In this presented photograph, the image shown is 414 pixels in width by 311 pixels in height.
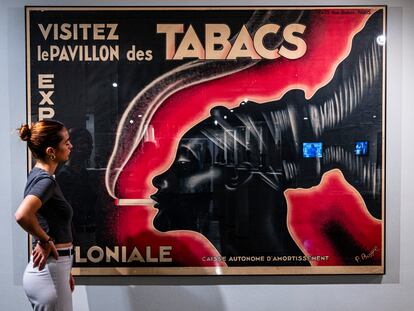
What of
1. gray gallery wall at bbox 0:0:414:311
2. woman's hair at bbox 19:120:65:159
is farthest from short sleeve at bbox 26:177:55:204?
gray gallery wall at bbox 0:0:414:311

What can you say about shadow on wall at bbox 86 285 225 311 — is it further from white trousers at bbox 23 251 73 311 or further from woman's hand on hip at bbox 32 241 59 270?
woman's hand on hip at bbox 32 241 59 270

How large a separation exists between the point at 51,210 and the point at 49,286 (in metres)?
0.37

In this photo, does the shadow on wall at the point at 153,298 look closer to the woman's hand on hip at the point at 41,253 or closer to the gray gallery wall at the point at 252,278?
the gray gallery wall at the point at 252,278

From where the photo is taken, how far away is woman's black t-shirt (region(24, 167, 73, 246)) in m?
2.08

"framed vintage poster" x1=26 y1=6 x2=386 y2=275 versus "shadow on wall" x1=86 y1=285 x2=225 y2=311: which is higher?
"framed vintage poster" x1=26 y1=6 x2=386 y2=275

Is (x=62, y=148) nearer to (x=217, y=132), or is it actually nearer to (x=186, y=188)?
(x=186, y=188)

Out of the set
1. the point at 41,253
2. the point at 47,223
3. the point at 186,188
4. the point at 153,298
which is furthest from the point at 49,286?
the point at 186,188

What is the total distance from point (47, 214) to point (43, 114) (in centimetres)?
81

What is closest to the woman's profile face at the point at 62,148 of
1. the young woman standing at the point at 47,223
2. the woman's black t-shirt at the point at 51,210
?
the young woman standing at the point at 47,223

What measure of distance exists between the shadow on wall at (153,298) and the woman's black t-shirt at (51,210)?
72 centimetres

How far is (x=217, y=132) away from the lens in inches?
105

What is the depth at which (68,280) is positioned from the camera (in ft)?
7.11

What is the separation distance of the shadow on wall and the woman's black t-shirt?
72 cm

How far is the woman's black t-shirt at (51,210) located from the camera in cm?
208
